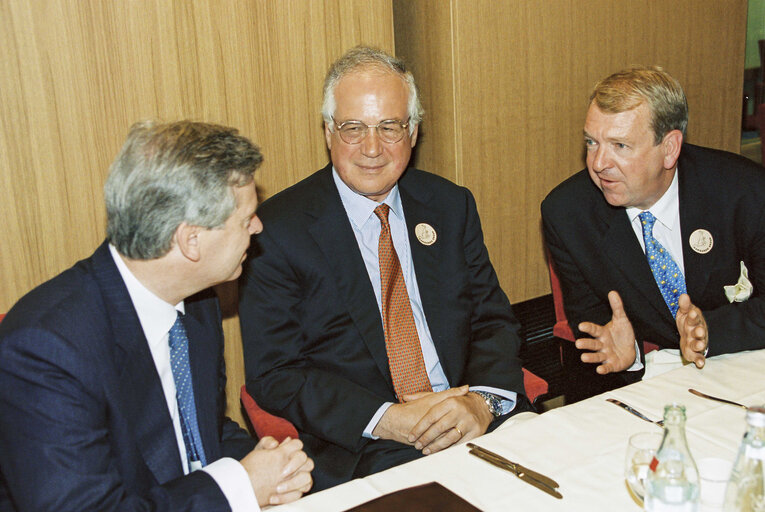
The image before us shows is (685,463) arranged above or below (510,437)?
above

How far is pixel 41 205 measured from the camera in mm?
2564

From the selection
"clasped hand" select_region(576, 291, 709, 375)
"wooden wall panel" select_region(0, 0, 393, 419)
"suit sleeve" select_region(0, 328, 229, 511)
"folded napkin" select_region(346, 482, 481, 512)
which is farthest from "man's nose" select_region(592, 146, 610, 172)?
"suit sleeve" select_region(0, 328, 229, 511)

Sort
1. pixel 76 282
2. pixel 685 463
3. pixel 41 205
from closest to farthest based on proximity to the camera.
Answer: pixel 685 463, pixel 76 282, pixel 41 205

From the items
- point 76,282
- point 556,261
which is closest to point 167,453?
point 76,282

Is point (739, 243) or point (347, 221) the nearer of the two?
point (347, 221)

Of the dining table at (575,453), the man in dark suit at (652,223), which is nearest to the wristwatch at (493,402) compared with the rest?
A: the man in dark suit at (652,223)

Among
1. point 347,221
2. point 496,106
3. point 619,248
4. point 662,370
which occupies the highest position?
point 496,106

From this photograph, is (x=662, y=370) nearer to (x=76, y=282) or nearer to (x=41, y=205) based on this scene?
(x=76, y=282)

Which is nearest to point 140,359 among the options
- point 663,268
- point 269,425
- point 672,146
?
point 269,425

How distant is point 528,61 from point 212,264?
248 centimetres

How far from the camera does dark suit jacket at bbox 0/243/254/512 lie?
143cm

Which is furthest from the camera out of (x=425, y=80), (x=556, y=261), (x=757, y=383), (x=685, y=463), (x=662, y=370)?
(x=425, y=80)

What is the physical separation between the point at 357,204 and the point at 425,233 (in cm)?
27

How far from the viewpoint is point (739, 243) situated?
2641mm
